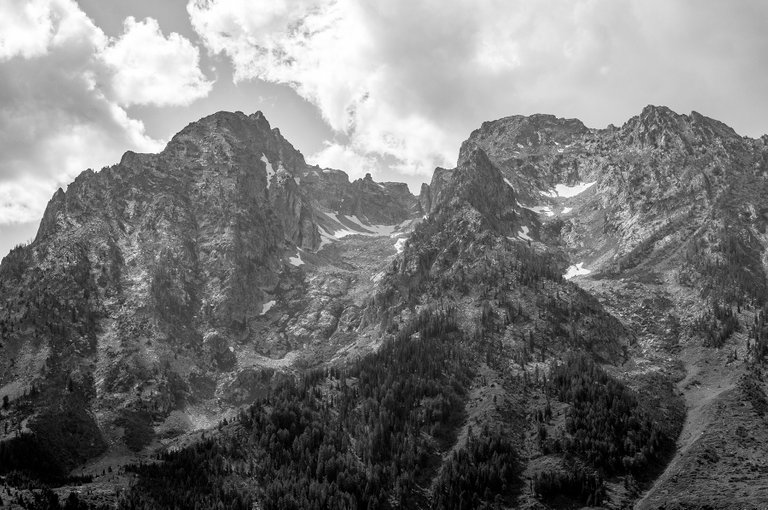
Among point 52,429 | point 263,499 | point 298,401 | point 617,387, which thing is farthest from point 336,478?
point 52,429

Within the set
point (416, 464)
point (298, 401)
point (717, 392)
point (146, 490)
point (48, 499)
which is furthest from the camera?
point (298, 401)

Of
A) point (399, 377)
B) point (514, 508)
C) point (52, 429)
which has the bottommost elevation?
point (514, 508)

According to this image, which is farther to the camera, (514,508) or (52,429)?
(52,429)

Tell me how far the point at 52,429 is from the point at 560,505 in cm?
14990

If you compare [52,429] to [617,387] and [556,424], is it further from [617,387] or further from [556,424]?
[617,387]

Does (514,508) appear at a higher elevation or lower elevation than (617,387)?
lower

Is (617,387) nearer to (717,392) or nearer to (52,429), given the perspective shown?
(717,392)

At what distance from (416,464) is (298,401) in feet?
148

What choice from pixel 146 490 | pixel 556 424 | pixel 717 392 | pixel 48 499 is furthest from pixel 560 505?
pixel 48 499

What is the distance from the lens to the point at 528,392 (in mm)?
180500

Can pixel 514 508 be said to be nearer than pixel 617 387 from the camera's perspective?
Yes

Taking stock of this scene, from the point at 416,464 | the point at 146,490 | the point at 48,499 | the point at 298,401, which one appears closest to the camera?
the point at 48,499

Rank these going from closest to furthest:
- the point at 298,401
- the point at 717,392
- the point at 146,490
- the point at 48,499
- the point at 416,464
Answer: the point at 48,499
the point at 146,490
the point at 416,464
the point at 717,392
the point at 298,401

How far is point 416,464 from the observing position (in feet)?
513
